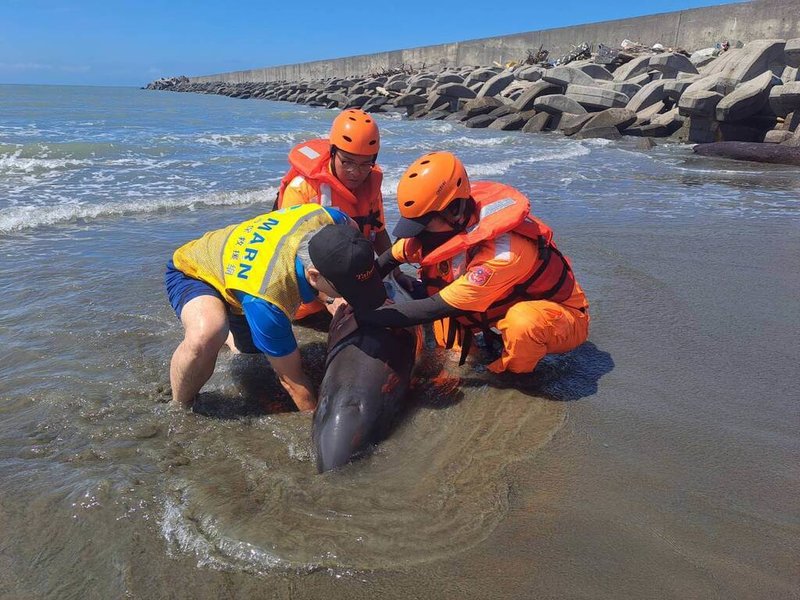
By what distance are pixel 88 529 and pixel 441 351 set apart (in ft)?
7.68

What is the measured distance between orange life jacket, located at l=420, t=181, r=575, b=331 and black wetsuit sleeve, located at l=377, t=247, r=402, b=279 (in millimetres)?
184

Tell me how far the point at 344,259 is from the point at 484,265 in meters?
0.82

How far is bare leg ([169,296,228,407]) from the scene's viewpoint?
3.25 meters

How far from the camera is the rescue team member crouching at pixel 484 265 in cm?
327

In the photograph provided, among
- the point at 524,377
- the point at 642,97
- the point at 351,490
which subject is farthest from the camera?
the point at 642,97

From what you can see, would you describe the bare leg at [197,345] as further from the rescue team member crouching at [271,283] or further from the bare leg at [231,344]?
the bare leg at [231,344]

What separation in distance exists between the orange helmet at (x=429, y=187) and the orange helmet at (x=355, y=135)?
989 mm

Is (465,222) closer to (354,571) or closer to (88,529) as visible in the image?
(354,571)

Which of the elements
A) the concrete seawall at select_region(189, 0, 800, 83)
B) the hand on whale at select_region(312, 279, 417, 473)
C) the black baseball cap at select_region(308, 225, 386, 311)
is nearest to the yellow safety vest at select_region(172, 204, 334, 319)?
the black baseball cap at select_region(308, 225, 386, 311)

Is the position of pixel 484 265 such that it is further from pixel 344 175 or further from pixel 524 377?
pixel 344 175

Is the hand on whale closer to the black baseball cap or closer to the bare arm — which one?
the bare arm

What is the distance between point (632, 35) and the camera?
31625 millimetres

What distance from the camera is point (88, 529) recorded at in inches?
93.5

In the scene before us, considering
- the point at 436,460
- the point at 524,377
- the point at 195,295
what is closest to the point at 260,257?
the point at 195,295
